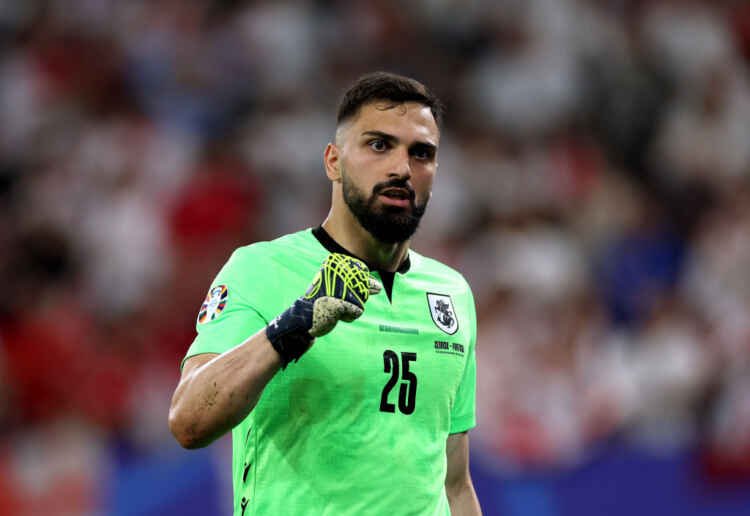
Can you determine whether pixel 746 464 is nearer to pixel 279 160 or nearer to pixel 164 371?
pixel 164 371

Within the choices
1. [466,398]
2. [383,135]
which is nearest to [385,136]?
[383,135]

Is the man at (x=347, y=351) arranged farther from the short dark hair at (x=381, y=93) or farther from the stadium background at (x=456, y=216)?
the stadium background at (x=456, y=216)

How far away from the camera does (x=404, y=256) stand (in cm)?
409

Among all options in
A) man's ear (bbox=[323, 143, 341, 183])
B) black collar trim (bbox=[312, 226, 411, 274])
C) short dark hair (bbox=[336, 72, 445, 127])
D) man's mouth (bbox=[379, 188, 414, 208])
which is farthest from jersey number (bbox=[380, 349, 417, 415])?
short dark hair (bbox=[336, 72, 445, 127])

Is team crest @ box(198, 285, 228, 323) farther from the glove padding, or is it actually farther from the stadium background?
the stadium background

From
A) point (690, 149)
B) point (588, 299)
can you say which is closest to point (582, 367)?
point (588, 299)

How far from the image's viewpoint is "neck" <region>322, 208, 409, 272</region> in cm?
391

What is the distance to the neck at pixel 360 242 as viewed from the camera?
12.8ft

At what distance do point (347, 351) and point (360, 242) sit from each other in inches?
16.9

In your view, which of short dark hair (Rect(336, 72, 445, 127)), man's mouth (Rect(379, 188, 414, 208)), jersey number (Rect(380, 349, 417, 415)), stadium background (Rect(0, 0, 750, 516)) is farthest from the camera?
stadium background (Rect(0, 0, 750, 516))

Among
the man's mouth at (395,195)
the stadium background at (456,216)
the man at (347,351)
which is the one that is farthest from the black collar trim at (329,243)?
the stadium background at (456,216)

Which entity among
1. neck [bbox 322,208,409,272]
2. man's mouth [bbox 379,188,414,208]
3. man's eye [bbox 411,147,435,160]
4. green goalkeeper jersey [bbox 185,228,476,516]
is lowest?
green goalkeeper jersey [bbox 185,228,476,516]

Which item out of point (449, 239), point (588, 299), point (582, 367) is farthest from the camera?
point (449, 239)

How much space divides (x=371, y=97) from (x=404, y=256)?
542 millimetres
